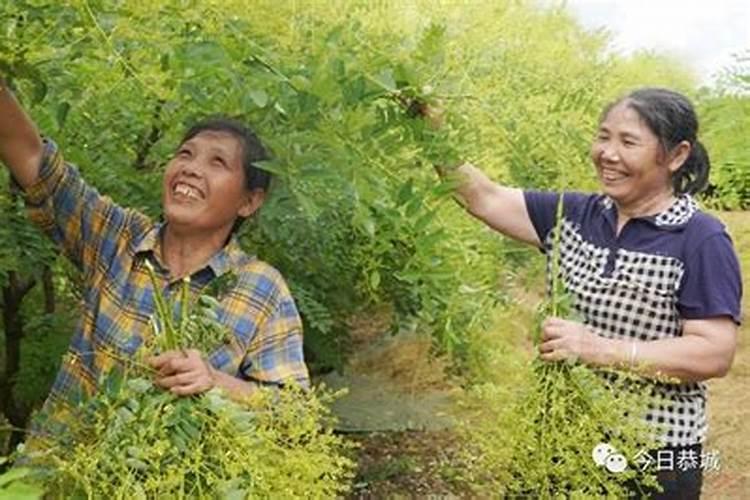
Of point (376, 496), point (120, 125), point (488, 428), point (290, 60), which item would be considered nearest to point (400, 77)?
point (290, 60)

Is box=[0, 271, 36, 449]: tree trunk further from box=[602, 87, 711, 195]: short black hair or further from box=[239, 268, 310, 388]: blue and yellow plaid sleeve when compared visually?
box=[602, 87, 711, 195]: short black hair

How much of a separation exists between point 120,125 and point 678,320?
1417 millimetres

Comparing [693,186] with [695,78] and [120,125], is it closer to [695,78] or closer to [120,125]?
[120,125]

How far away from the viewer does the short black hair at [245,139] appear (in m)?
1.86

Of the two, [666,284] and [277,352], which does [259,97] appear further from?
[666,284]

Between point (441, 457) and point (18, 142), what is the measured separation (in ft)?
10.7

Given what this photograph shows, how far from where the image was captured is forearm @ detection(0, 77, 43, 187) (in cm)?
180

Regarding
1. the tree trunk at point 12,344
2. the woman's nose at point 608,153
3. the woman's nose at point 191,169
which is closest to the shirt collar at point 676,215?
the woman's nose at point 608,153

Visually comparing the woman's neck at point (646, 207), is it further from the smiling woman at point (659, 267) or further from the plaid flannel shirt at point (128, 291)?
the plaid flannel shirt at point (128, 291)

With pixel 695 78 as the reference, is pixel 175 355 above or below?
below

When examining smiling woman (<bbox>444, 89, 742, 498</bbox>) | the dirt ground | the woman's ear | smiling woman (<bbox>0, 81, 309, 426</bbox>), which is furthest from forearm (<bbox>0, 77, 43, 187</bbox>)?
the dirt ground

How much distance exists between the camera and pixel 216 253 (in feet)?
6.09

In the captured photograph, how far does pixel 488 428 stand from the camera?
1.75m

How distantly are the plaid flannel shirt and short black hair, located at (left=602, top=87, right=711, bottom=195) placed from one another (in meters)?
0.62
